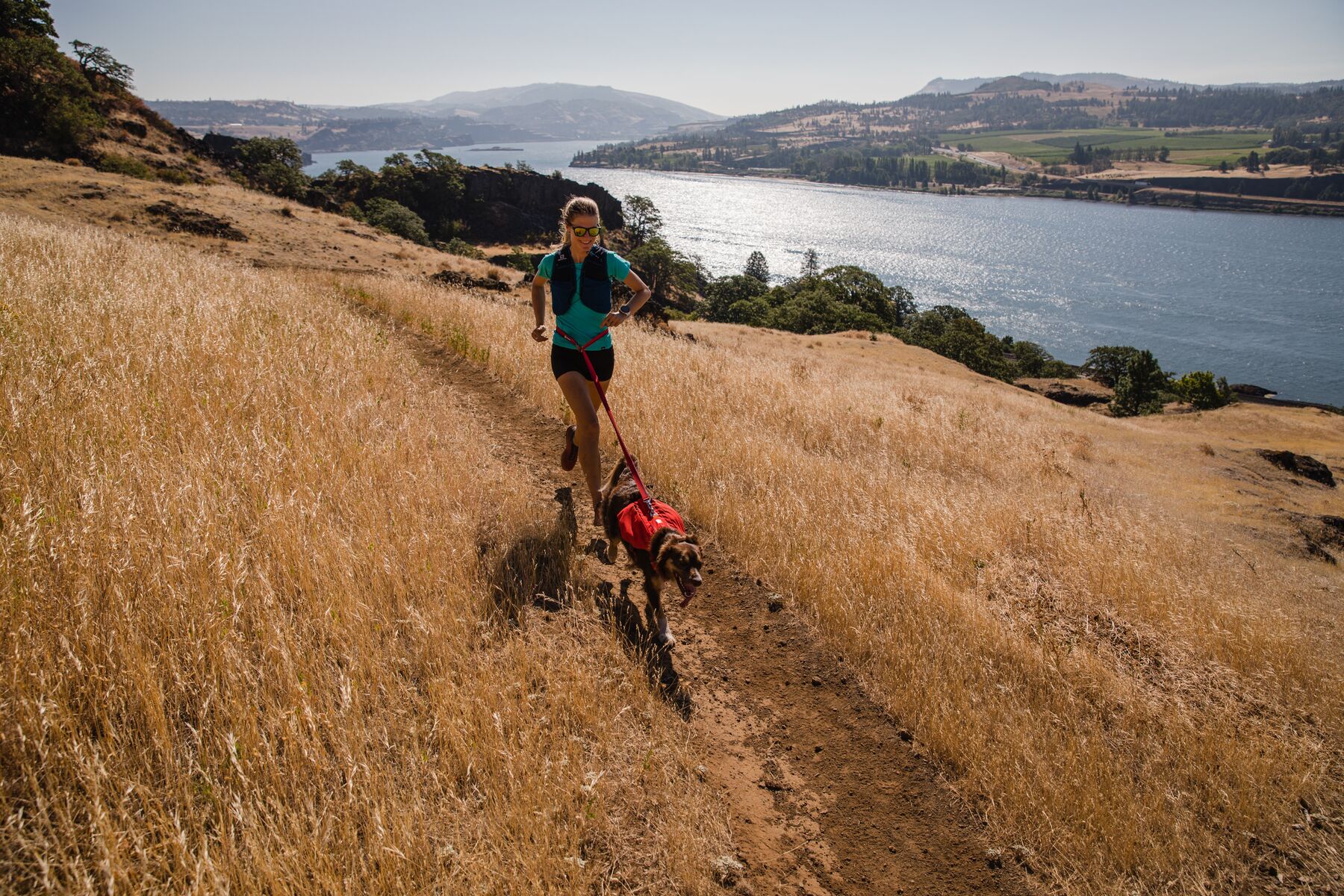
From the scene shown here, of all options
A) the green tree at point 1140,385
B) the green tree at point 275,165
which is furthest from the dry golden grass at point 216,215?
the green tree at point 1140,385

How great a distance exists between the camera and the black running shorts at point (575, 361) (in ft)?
17.8

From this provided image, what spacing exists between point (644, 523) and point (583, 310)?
219cm

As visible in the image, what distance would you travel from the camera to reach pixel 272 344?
23.7 feet

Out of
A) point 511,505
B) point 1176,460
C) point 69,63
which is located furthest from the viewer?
point 69,63

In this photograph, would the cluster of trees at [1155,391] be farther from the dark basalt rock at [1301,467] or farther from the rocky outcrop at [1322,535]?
the rocky outcrop at [1322,535]

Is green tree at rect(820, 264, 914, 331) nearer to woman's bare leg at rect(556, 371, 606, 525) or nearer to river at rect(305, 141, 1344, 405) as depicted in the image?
river at rect(305, 141, 1344, 405)

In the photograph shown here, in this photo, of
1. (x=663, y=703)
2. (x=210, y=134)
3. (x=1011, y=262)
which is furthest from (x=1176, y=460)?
(x=1011, y=262)

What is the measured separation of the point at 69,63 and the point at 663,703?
6797 centimetres

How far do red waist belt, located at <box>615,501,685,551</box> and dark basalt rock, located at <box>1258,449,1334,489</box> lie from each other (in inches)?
797

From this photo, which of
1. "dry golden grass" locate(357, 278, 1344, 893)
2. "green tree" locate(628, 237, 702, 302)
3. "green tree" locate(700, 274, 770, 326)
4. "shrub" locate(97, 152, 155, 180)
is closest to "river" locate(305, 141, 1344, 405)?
"green tree" locate(628, 237, 702, 302)

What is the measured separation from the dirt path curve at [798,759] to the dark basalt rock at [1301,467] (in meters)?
19.5

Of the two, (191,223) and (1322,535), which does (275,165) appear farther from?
(1322,535)

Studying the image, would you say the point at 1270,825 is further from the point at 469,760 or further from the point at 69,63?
the point at 69,63

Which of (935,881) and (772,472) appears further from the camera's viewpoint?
(772,472)
